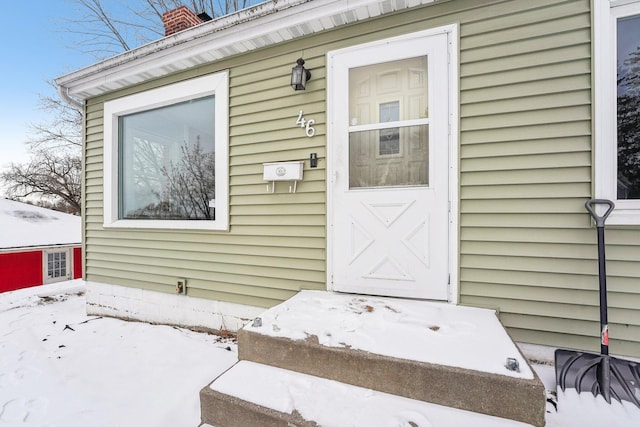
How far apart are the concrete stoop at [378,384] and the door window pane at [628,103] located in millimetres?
1610

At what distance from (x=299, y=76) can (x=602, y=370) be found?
9.78ft

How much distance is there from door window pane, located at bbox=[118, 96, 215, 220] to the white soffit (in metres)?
0.44

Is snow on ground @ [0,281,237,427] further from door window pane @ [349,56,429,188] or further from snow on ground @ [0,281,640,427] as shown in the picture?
door window pane @ [349,56,429,188]

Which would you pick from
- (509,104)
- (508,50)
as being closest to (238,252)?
(509,104)

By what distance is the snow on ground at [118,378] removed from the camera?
155cm

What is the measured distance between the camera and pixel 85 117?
4023 mm

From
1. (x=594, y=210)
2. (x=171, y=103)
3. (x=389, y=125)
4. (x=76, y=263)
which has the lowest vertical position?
(x=76, y=263)

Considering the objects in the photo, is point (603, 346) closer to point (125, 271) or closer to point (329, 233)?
point (329, 233)

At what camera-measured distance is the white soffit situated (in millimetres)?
2385

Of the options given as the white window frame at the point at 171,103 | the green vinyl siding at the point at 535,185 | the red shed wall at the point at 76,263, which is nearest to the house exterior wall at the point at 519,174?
the green vinyl siding at the point at 535,185

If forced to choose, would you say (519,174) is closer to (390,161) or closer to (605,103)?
(605,103)

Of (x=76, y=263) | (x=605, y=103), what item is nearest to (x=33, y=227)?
(x=76, y=263)

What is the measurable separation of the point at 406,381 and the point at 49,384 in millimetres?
2732

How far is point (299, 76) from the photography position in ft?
8.25
